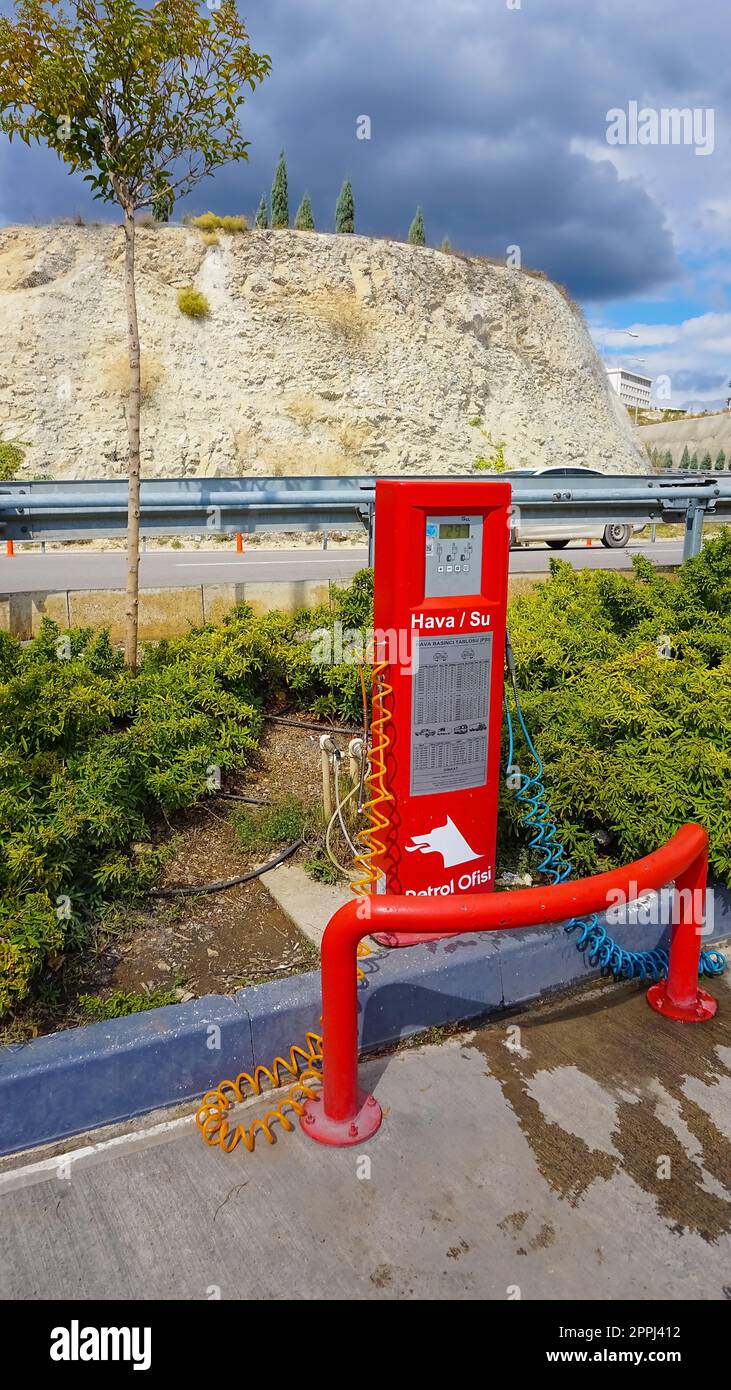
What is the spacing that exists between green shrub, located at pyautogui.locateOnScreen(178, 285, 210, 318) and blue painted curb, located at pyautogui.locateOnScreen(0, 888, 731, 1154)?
32016 mm

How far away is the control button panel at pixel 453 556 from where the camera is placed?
3246mm

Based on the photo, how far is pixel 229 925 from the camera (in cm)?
360

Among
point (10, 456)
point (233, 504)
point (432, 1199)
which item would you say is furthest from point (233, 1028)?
point (10, 456)

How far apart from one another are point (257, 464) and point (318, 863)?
28.4m

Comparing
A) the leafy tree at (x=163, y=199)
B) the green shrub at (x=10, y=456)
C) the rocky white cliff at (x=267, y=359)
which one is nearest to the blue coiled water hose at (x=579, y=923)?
the leafy tree at (x=163, y=199)

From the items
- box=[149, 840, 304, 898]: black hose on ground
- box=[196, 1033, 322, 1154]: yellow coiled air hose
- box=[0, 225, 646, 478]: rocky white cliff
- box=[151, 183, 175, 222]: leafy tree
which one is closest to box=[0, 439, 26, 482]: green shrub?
box=[0, 225, 646, 478]: rocky white cliff

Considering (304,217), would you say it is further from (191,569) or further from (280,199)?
(191,569)

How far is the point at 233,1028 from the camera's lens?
2818 mm

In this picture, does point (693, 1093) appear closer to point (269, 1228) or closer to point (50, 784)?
point (269, 1228)

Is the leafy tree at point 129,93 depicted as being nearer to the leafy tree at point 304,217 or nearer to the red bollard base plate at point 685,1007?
the red bollard base plate at point 685,1007

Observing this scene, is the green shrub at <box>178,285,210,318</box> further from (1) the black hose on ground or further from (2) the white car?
(1) the black hose on ground

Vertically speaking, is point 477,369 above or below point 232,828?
above

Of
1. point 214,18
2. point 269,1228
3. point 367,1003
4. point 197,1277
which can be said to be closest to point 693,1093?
point 367,1003

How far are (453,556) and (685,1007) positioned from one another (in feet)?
6.23
